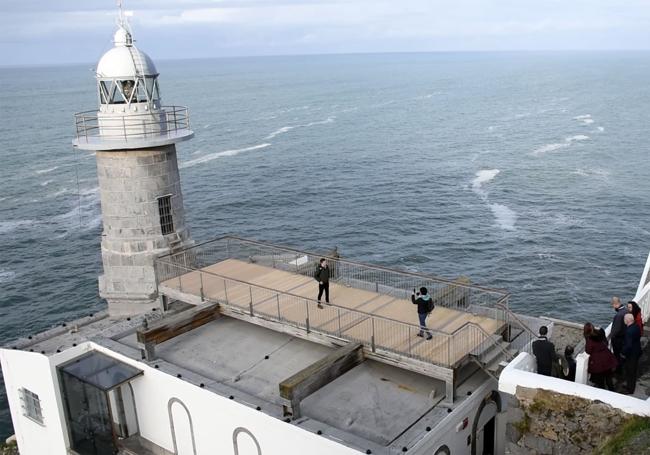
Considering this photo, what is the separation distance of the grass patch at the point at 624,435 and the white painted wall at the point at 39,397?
1660 centimetres

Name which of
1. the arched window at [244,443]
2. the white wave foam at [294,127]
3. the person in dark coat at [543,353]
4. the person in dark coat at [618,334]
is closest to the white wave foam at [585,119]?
the white wave foam at [294,127]

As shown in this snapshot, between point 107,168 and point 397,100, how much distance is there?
152 meters

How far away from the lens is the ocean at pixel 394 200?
159ft

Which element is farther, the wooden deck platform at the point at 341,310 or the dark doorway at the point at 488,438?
the dark doorway at the point at 488,438

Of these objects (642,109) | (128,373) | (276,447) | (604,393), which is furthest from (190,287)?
(642,109)

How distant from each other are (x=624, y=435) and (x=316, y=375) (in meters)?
7.17

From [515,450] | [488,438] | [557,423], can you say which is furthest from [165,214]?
[557,423]

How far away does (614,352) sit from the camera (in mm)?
14039

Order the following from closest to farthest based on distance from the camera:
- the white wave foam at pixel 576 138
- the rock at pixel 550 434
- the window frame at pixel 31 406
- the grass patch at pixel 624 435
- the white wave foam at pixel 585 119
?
1. the grass patch at pixel 624 435
2. the rock at pixel 550 434
3. the window frame at pixel 31 406
4. the white wave foam at pixel 576 138
5. the white wave foam at pixel 585 119

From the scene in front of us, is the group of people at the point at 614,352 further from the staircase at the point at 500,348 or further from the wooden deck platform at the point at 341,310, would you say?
the wooden deck platform at the point at 341,310

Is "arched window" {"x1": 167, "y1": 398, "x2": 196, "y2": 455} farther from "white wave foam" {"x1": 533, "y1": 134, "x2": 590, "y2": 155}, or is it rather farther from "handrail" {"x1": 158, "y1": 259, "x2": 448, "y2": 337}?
"white wave foam" {"x1": 533, "y1": 134, "x2": 590, "y2": 155}

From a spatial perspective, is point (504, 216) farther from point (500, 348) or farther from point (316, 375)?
point (316, 375)

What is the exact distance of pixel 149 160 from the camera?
80.4 feet

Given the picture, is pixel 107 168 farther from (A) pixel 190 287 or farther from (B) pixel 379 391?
(B) pixel 379 391
